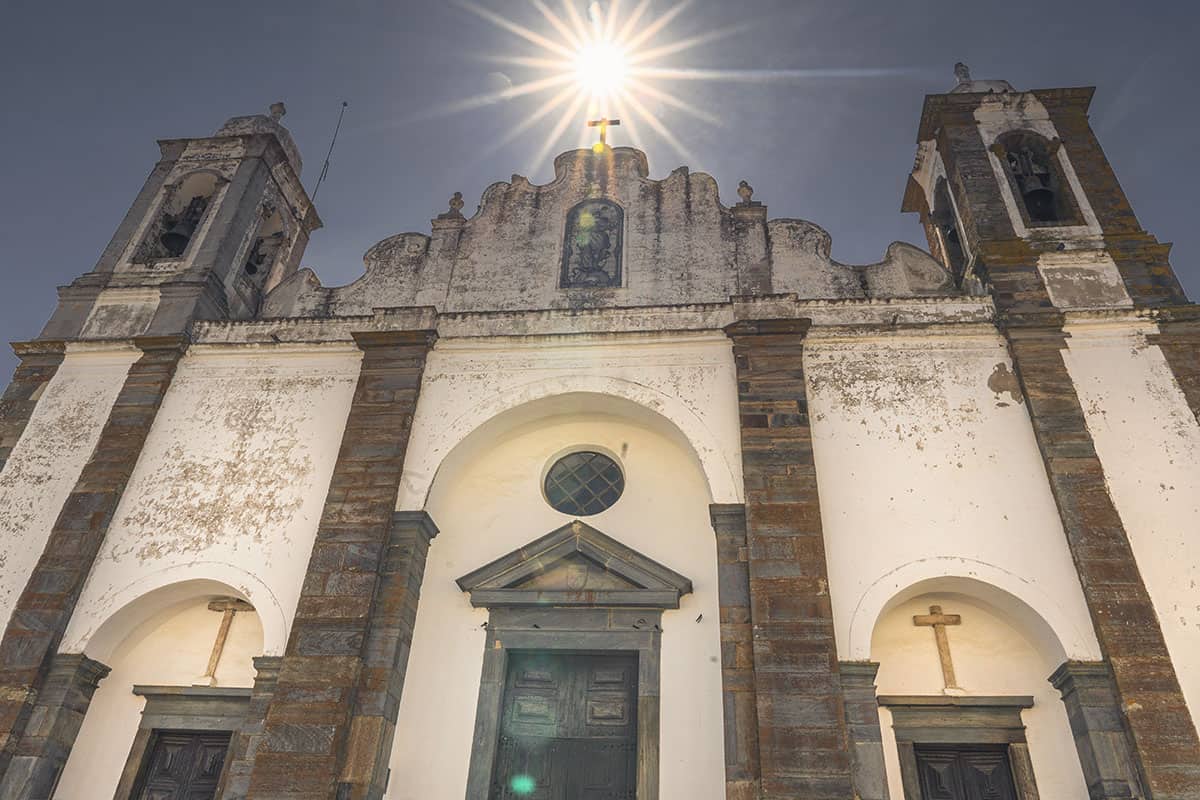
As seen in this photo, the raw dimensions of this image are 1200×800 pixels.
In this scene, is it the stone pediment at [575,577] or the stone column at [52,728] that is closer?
the stone column at [52,728]

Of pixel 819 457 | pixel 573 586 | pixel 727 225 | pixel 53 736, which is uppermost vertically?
pixel 727 225

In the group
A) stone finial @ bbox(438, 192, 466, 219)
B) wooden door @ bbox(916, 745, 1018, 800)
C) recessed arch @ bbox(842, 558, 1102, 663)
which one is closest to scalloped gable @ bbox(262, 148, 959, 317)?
stone finial @ bbox(438, 192, 466, 219)

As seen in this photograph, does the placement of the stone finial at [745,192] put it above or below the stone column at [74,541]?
above

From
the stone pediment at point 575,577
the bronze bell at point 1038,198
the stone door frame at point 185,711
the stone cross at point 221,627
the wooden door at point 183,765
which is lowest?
the wooden door at point 183,765

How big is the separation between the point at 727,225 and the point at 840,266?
155 cm

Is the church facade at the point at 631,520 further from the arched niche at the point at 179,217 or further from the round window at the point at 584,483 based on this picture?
the arched niche at the point at 179,217

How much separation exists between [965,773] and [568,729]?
3614 millimetres

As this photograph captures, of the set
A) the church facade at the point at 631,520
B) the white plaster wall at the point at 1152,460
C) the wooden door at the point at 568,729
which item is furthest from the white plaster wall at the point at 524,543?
the white plaster wall at the point at 1152,460

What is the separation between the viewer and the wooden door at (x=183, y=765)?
8.09 meters

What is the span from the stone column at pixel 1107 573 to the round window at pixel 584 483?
442 cm

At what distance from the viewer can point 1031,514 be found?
7.95 metres

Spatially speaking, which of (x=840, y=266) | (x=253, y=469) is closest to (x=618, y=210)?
(x=840, y=266)

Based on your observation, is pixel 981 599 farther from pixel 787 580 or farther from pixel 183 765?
pixel 183 765

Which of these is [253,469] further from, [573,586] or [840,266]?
[840,266]
